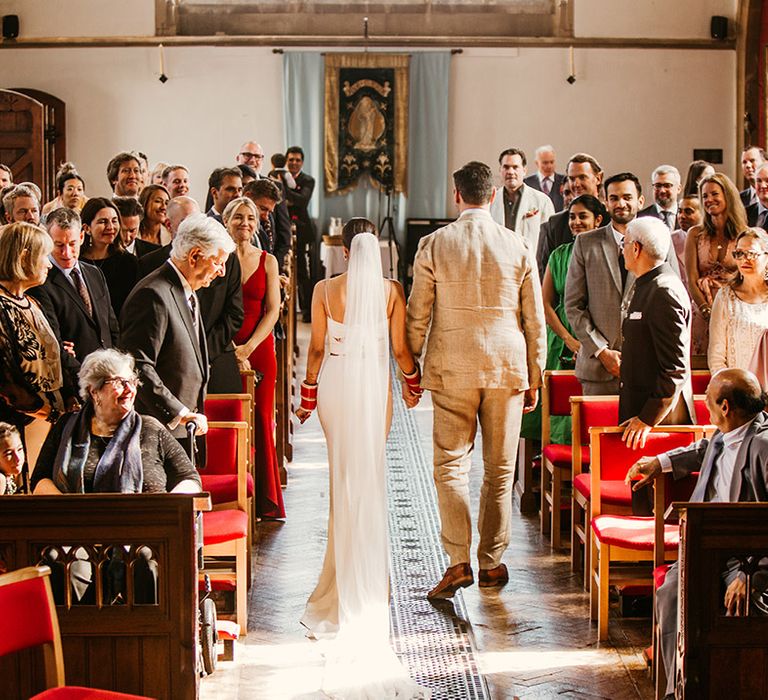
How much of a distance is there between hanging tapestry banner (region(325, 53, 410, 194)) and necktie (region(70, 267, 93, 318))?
10651 mm

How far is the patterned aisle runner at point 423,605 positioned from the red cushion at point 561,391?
35.5 inches

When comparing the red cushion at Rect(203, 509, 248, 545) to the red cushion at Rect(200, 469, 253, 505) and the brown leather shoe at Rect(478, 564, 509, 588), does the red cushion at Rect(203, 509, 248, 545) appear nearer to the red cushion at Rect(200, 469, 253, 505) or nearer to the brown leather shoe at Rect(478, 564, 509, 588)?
the red cushion at Rect(200, 469, 253, 505)

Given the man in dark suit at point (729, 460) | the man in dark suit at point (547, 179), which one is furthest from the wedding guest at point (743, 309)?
the man in dark suit at point (547, 179)

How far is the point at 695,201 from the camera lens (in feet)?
27.3

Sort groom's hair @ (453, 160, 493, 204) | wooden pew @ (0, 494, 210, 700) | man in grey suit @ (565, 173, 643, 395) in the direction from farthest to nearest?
man in grey suit @ (565, 173, 643, 395) → groom's hair @ (453, 160, 493, 204) → wooden pew @ (0, 494, 210, 700)

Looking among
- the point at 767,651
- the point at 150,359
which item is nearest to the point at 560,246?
the point at 150,359

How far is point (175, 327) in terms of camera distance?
471 cm

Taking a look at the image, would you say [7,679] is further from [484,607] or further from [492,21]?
[492,21]

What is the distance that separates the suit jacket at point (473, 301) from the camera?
5.21 meters

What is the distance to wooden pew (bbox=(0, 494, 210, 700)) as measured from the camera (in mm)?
3490

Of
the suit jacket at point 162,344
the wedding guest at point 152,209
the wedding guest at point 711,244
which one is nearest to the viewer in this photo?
the suit jacket at point 162,344

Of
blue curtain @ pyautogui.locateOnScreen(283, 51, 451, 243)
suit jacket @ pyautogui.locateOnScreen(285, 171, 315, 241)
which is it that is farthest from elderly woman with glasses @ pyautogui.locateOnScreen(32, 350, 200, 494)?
blue curtain @ pyautogui.locateOnScreen(283, 51, 451, 243)

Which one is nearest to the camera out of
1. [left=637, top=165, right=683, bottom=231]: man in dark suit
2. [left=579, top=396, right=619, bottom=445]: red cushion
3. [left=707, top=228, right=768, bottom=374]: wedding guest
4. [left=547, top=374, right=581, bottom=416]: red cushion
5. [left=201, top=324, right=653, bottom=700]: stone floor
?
[left=201, top=324, right=653, bottom=700]: stone floor

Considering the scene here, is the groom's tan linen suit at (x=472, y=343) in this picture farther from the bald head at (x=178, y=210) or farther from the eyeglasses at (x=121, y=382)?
the bald head at (x=178, y=210)
